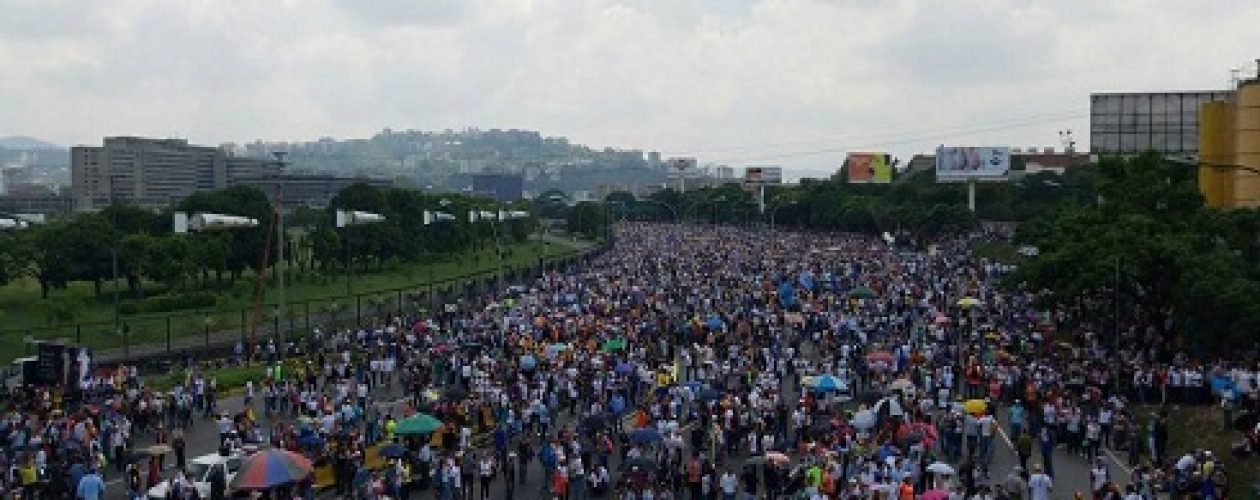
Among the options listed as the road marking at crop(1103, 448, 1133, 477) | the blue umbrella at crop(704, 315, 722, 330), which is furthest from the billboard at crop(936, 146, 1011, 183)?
the road marking at crop(1103, 448, 1133, 477)

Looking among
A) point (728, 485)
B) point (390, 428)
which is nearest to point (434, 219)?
point (390, 428)

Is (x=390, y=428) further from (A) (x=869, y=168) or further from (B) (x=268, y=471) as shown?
(A) (x=869, y=168)

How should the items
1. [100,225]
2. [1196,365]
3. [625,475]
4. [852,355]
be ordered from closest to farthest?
[625,475], [1196,365], [852,355], [100,225]

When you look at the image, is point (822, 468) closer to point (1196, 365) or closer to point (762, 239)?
point (1196, 365)

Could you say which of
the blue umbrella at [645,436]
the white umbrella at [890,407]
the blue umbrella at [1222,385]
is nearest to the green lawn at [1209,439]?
the blue umbrella at [1222,385]

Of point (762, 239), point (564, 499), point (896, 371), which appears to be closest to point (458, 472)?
point (564, 499)

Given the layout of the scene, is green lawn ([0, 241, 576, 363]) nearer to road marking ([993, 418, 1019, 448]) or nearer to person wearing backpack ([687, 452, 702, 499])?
person wearing backpack ([687, 452, 702, 499])

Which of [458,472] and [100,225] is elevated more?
[100,225]

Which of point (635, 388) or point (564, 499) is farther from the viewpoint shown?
point (635, 388)

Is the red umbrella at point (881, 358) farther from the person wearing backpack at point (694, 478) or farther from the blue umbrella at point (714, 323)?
the person wearing backpack at point (694, 478)
